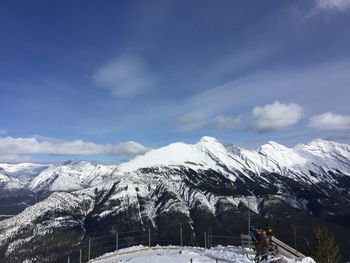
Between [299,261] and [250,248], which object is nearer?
[299,261]

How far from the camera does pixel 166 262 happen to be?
1340 inches

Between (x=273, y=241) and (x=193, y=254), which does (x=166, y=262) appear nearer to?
(x=193, y=254)

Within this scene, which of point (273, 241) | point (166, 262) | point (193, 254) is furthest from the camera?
point (193, 254)

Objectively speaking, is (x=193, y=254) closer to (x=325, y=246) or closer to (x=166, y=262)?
(x=166, y=262)

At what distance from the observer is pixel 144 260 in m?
35.8

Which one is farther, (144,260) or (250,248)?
(250,248)

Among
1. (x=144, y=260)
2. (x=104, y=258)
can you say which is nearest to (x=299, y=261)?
(x=144, y=260)

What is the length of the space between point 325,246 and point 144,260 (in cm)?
3580

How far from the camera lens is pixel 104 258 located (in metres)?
40.3

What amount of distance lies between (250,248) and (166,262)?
861 centimetres

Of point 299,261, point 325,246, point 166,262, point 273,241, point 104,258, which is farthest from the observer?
point 325,246

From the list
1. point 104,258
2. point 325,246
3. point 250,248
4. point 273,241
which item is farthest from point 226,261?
point 325,246

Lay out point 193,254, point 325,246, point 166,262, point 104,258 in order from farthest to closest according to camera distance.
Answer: point 325,246 < point 104,258 < point 193,254 < point 166,262

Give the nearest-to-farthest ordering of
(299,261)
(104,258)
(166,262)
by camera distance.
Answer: (299,261) < (166,262) < (104,258)
